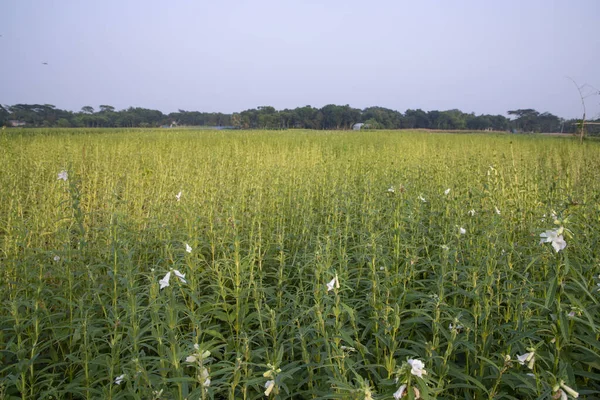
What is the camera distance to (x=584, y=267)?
A: 2.44 m

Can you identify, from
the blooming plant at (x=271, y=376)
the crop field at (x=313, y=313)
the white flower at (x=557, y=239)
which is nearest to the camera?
the blooming plant at (x=271, y=376)

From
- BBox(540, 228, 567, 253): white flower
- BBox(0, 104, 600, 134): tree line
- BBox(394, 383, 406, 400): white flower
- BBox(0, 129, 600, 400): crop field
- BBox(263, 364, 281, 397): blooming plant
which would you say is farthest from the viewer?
BBox(0, 104, 600, 134): tree line

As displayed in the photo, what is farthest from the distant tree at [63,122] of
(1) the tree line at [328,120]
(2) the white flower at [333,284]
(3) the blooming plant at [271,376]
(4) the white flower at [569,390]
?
(4) the white flower at [569,390]

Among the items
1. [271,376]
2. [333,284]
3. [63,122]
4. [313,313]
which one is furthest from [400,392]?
[63,122]

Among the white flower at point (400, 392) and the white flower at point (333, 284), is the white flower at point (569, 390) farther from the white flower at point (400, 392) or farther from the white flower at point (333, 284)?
the white flower at point (333, 284)

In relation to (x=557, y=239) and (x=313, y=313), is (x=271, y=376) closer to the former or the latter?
(x=313, y=313)

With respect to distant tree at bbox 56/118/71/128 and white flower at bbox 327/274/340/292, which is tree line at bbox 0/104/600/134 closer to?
distant tree at bbox 56/118/71/128

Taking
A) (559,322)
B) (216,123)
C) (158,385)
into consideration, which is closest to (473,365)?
(559,322)

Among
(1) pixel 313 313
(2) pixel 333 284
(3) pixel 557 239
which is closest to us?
(3) pixel 557 239

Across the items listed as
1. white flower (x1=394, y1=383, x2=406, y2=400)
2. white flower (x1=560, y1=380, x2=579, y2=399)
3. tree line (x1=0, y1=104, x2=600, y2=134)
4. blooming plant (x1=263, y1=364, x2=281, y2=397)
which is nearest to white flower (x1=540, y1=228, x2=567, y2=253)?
white flower (x1=560, y1=380, x2=579, y2=399)

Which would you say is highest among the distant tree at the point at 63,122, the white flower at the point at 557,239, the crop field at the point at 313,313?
the distant tree at the point at 63,122

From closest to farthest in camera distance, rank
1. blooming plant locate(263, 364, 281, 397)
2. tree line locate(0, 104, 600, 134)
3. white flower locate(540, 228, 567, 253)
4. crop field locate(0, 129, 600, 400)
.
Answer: blooming plant locate(263, 364, 281, 397) < white flower locate(540, 228, 567, 253) < crop field locate(0, 129, 600, 400) < tree line locate(0, 104, 600, 134)

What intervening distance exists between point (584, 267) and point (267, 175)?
201 inches

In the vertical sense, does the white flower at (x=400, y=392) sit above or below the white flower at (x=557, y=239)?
below
